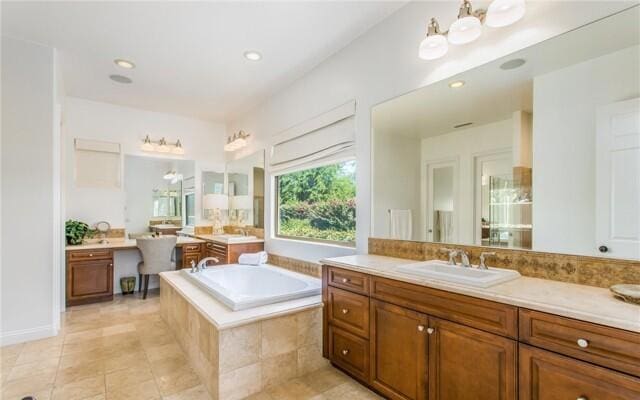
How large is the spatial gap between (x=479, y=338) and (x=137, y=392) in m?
2.15

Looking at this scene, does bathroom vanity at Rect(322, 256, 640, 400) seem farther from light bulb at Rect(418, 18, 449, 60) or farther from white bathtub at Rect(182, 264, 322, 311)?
light bulb at Rect(418, 18, 449, 60)

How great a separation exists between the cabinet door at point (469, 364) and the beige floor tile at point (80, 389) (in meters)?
2.15

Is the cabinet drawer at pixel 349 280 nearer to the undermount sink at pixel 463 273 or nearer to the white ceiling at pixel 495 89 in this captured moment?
the undermount sink at pixel 463 273

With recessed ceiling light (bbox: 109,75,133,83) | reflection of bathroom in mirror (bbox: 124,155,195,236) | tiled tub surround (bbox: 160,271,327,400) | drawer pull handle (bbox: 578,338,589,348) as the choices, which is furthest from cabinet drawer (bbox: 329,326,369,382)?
reflection of bathroom in mirror (bbox: 124,155,195,236)

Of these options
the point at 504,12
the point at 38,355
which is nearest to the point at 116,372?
the point at 38,355

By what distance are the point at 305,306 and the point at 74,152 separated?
409 centimetres

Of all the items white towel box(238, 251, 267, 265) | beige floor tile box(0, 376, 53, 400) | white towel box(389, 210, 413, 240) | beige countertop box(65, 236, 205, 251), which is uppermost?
white towel box(389, 210, 413, 240)

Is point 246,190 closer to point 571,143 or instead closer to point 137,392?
point 137,392

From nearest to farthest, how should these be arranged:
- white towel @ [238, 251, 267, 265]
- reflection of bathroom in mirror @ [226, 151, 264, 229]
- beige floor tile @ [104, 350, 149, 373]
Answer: beige floor tile @ [104, 350, 149, 373] < white towel @ [238, 251, 267, 265] < reflection of bathroom in mirror @ [226, 151, 264, 229]

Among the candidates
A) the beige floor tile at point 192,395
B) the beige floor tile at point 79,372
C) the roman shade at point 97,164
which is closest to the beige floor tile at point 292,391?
the beige floor tile at point 192,395

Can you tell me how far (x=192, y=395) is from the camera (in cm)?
201

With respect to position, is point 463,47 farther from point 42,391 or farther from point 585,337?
point 42,391

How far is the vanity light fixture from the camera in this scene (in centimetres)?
168

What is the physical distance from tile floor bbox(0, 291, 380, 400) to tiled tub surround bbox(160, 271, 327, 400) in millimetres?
85
